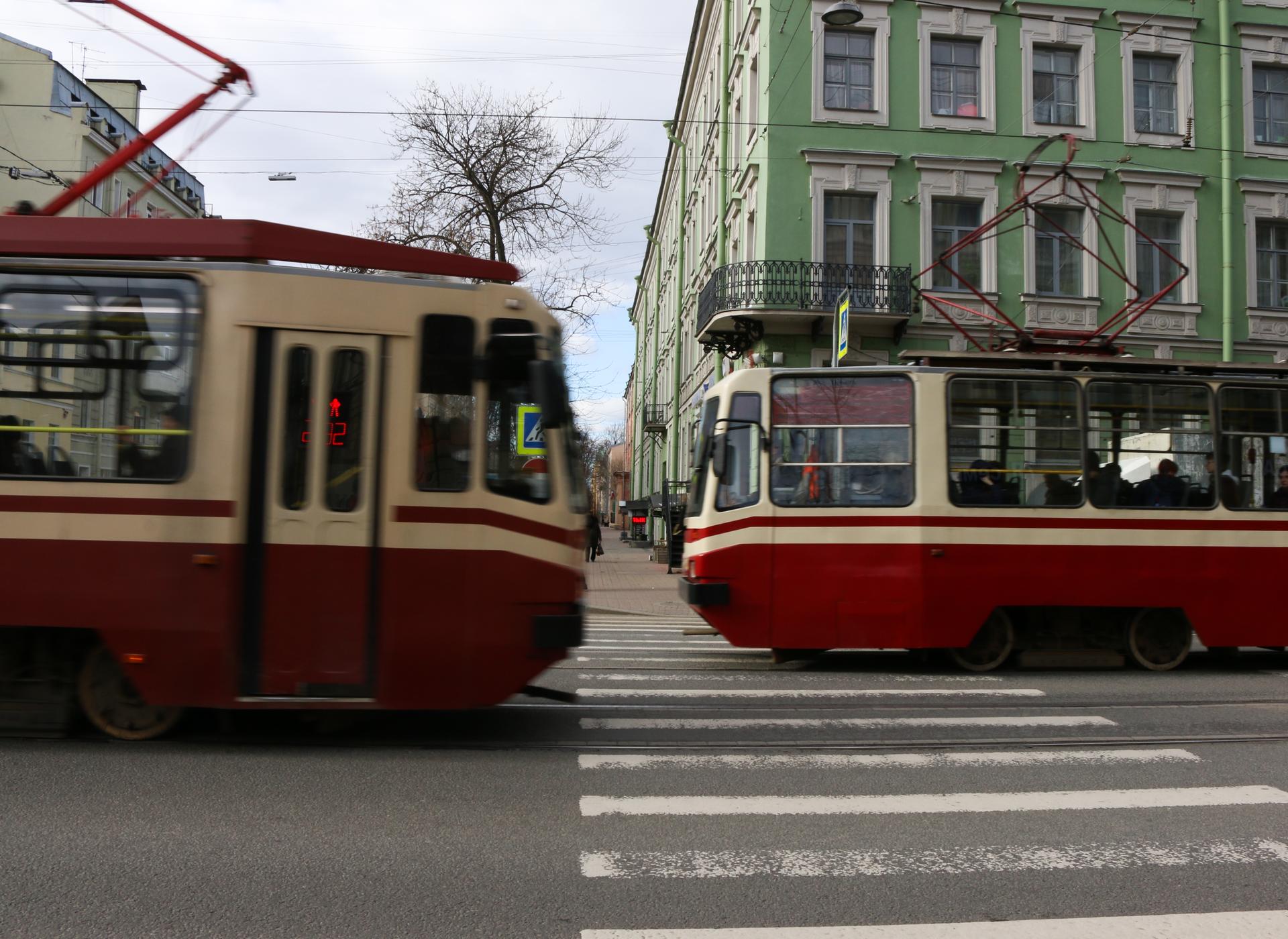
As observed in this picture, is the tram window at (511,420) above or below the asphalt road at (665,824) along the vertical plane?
above

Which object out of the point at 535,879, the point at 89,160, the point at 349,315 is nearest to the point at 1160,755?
the point at 535,879

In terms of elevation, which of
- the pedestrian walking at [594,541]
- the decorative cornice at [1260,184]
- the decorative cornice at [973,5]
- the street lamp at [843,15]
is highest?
the decorative cornice at [973,5]

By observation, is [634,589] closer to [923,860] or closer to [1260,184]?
[1260,184]

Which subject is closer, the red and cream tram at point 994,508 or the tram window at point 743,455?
the red and cream tram at point 994,508

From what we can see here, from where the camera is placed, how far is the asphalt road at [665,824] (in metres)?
4.04

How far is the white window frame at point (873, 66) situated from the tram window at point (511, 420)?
18.8 m

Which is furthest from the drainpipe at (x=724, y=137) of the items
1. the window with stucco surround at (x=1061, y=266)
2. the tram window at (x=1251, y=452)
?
the tram window at (x=1251, y=452)

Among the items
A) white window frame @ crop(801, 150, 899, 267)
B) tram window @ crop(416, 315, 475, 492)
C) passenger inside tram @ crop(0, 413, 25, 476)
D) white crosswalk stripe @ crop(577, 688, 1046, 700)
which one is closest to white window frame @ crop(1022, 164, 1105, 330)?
white window frame @ crop(801, 150, 899, 267)

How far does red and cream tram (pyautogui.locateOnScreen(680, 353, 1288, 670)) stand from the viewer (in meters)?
10.1

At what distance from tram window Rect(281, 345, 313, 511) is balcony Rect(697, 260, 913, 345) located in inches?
668

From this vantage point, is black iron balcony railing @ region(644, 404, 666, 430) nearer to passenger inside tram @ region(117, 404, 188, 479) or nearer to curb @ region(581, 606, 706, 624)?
curb @ region(581, 606, 706, 624)

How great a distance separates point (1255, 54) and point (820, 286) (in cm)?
1163

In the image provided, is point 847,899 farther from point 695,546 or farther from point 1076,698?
point 695,546

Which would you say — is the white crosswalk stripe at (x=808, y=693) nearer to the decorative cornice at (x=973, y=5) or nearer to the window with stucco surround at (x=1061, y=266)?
the window with stucco surround at (x=1061, y=266)
